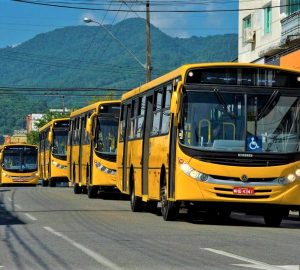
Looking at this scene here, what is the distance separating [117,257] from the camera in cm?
1173

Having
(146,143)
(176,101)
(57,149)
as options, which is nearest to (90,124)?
(146,143)


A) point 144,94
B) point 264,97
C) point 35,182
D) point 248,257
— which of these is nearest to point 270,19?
point 35,182

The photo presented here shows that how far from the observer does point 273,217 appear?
1950cm

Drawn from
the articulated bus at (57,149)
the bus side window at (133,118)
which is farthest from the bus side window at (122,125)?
the articulated bus at (57,149)

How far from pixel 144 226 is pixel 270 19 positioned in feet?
92.5

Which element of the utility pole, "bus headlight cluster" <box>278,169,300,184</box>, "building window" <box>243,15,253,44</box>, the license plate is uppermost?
"building window" <box>243,15,253,44</box>

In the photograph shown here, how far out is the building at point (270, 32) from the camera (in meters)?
37.3

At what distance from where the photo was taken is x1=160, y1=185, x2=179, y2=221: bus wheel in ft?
62.3

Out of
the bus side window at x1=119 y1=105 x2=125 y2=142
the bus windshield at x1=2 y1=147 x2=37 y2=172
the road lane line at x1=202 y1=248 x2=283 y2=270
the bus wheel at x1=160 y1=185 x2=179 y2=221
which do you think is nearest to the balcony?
the bus side window at x1=119 y1=105 x2=125 y2=142

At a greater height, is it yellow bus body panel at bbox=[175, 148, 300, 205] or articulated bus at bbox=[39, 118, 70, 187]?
articulated bus at bbox=[39, 118, 70, 187]

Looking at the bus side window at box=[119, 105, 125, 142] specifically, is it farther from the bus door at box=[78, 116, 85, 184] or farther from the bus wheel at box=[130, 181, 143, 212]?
the bus door at box=[78, 116, 85, 184]

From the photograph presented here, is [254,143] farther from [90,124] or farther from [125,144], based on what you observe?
[90,124]

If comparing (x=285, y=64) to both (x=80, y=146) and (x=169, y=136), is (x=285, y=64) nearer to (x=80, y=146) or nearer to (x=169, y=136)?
(x=80, y=146)

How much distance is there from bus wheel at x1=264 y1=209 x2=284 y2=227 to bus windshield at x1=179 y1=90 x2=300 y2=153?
1.80 meters
